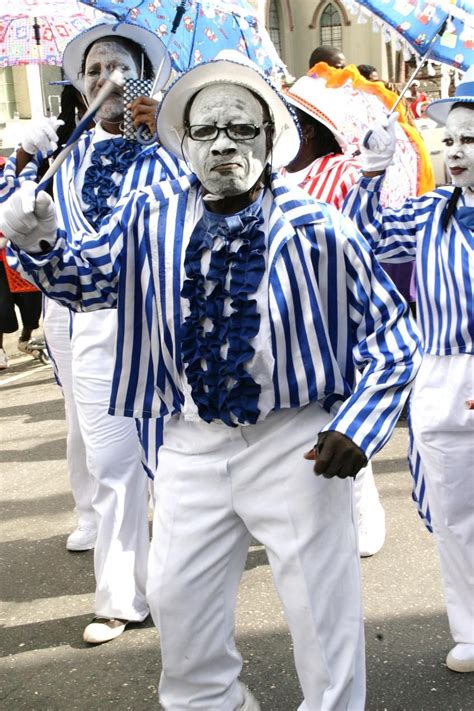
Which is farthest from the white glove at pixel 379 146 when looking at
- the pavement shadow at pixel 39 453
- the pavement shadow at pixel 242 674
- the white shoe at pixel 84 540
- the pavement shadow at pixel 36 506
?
the pavement shadow at pixel 39 453

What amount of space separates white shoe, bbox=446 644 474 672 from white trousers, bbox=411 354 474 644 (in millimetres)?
25

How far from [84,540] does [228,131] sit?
2.62 metres

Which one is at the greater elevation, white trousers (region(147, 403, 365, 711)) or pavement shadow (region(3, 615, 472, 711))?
white trousers (region(147, 403, 365, 711))

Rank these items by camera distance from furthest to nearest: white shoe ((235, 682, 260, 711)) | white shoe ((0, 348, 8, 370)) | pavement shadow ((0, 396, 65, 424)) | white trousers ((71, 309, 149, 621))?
white shoe ((0, 348, 8, 370)) → pavement shadow ((0, 396, 65, 424)) → white trousers ((71, 309, 149, 621)) → white shoe ((235, 682, 260, 711))

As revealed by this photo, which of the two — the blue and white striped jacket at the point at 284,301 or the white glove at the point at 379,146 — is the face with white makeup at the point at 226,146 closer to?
the blue and white striped jacket at the point at 284,301

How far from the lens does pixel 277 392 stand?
2646mm

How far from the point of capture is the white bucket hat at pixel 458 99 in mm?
3520

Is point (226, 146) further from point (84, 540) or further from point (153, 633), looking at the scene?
point (84, 540)

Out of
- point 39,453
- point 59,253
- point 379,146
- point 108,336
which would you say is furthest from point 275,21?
point 59,253

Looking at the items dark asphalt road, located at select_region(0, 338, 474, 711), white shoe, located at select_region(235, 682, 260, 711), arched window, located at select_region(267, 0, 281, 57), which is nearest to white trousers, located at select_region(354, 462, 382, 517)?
dark asphalt road, located at select_region(0, 338, 474, 711)

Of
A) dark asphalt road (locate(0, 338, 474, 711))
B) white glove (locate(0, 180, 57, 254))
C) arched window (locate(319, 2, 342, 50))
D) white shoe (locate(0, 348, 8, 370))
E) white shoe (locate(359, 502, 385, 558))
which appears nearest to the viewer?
white glove (locate(0, 180, 57, 254))

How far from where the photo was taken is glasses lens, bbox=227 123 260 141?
8.93 feet

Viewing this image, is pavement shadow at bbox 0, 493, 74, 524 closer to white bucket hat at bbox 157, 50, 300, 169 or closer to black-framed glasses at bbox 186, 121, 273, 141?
white bucket hat at bbox 157, 50, 300, 169

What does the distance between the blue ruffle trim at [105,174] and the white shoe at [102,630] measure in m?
1.47
